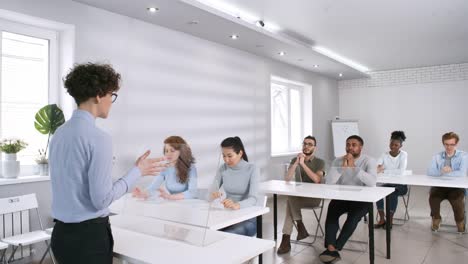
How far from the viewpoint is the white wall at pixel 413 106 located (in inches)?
366

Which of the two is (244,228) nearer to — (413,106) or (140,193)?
(140,193)

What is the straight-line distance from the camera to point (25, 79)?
401cm

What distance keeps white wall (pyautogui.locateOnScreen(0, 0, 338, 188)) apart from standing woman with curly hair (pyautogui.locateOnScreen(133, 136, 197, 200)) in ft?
2.77

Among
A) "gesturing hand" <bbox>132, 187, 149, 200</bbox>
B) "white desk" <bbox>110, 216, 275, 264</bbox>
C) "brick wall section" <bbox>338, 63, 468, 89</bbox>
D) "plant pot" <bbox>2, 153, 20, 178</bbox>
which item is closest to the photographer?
"white desk" <bbox>110, 216, 275, 264</bbox>

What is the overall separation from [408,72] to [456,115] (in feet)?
5.08

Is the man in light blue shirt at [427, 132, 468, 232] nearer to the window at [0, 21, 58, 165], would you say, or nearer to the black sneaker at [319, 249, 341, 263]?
the black sneaker at [319, 249, 341, 263]

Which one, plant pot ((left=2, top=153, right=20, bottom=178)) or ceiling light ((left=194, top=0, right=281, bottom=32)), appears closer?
plant pot ((left=2, top=153, right=20, bottom=178))

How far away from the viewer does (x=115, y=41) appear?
15.0 ft

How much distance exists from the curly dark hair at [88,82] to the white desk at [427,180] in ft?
13.2

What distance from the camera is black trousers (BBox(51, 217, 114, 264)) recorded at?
157cm

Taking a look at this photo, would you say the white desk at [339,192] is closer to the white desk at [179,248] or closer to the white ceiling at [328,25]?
the white desk at [179,248]

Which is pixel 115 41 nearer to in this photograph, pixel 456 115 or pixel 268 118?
pixel 268 118

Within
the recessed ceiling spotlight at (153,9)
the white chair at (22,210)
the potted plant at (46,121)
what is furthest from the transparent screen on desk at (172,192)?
the recessed ceiling spotlight at (153,9)

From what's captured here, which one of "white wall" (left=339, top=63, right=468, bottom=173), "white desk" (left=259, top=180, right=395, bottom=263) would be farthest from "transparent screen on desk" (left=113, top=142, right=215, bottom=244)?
"white wall" (left=339, top=63, right=468, bottom=173)
